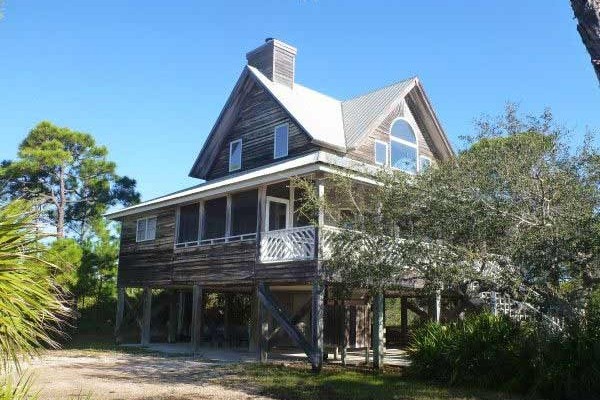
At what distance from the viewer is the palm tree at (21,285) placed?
17.5 feet

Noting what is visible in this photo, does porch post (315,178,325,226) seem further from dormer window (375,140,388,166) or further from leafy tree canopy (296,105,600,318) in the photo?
dormer window (375,140,388,166)

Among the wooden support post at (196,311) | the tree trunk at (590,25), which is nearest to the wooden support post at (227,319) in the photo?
the wooden support post at (196,311)

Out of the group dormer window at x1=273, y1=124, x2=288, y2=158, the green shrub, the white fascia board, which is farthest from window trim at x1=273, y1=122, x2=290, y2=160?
the green shrub

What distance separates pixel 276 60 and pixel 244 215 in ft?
22.6

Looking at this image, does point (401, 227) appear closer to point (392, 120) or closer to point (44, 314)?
point (44, 314)

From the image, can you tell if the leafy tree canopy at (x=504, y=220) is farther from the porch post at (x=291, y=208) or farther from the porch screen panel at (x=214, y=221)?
the porch screen panel at (x=214, y=221)

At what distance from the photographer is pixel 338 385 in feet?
43.6

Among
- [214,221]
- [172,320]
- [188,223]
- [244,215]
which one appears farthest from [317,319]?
Answer: [172,320]

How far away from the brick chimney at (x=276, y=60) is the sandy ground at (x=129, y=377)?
11.7 meters

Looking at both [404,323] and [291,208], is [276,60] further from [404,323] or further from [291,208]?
[404,323]

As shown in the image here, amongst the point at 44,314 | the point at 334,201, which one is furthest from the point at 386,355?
the point at 44,314

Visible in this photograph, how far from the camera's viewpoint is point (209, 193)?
63.8 ft

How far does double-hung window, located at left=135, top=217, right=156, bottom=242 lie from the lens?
23.6 m

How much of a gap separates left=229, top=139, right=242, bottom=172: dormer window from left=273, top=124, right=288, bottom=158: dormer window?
85.3 inches
